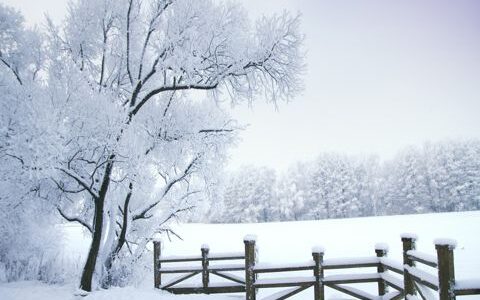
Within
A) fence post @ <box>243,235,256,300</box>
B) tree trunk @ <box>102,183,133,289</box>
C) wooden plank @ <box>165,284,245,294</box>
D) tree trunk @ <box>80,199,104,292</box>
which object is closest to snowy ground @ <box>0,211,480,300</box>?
wooden plank @ <box>165,284,245,294</box>

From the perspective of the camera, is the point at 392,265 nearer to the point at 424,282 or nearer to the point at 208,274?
the point at 424,282

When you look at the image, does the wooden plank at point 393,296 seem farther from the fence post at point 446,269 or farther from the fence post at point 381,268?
the fence post at point 446,269

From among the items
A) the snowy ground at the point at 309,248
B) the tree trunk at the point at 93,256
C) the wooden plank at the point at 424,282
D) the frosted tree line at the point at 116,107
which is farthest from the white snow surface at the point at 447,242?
the tree trunk at the point at 93,256

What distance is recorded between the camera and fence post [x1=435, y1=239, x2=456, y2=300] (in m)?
5.14

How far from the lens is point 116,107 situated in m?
9.77

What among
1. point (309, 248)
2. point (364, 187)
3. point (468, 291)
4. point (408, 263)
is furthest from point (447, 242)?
point (364, 187)

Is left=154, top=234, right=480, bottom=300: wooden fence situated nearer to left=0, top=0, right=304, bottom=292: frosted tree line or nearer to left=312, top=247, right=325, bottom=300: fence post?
left=312, top=247, right=325, bottom=300: fence post

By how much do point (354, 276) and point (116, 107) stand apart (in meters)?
6.98

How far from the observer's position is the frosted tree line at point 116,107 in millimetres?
9219

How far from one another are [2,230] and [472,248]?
20.0m

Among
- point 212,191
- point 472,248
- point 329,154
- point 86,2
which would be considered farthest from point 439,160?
point 86,2

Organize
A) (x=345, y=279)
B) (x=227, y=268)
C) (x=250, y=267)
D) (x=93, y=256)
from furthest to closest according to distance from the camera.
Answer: (x=93, y=256) < (x=227, y=268) < (x=250, y=267) < (x=345, y=279)

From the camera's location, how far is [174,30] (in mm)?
10516

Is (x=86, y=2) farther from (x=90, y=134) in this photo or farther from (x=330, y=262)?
(x=330, y=262)
